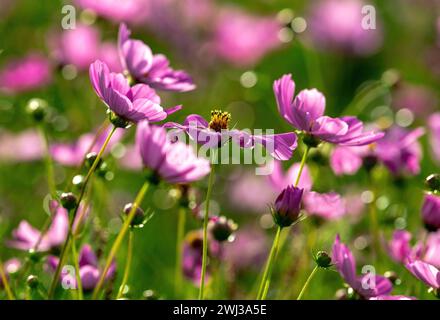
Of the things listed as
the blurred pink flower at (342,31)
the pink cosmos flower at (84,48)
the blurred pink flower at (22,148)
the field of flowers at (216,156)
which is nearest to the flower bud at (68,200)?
the field of flowers at (216,156)

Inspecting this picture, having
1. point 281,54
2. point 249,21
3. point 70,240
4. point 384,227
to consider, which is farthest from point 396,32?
point 70,240

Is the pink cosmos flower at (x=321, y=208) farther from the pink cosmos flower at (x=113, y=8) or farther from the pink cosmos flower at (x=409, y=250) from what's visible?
the pink cosmos flower at (x=113, y=8)

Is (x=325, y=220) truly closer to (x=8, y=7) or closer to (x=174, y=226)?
(x=174, y=226)

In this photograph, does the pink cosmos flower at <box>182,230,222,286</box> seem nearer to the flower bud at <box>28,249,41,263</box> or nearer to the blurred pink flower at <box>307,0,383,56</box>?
the flower bud at <box>28,249,41,263</box>

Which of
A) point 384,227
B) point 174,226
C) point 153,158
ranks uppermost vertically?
point 153,158

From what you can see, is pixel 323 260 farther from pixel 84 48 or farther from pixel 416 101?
pixel 416 101

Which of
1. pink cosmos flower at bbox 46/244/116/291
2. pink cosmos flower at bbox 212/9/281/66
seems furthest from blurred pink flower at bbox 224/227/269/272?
pink cosmos flower at bbox 212/9/281/66
